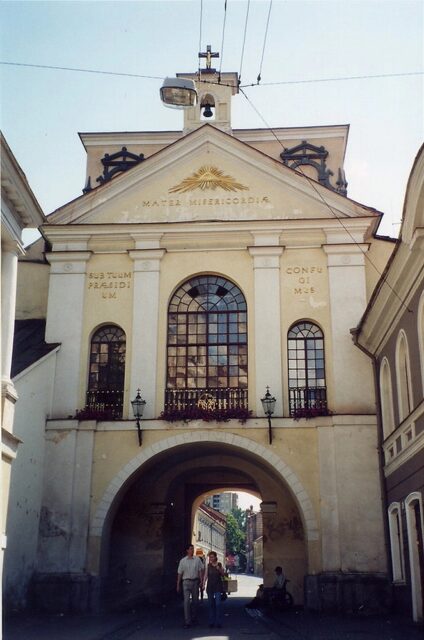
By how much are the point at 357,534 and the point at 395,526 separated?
4.42ft

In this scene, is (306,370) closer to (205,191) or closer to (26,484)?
(205,191)

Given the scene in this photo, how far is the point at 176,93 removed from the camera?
15.7 metres

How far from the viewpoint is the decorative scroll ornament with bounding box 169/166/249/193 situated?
22359mm

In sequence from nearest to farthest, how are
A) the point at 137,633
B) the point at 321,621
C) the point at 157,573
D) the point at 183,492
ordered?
the point at 137,633
the point at 321,621
the point at 157,573
the point at 183,492

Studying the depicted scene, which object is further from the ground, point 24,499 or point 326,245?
point 326,245

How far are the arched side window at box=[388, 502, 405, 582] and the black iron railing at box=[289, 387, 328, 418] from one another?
3152 millimetres

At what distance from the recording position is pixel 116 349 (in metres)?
21.3

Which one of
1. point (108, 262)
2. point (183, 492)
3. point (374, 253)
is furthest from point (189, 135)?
point (183, 492)

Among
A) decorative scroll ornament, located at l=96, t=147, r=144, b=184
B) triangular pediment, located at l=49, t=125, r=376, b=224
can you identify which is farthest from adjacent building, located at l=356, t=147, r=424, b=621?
decorative scroll ornament, located at l=96, t=147, r=144, b=184

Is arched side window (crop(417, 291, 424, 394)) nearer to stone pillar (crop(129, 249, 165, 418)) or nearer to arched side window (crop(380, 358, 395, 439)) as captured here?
arched side window (crop(380, 358, 395, 439))

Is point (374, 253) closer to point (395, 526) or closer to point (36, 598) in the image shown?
point (395, 526)

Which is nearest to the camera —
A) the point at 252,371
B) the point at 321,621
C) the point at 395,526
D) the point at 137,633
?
the point at 137,633

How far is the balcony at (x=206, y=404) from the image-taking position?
65.6 ft

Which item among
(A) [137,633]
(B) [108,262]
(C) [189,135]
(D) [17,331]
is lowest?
(A) [137,633]
